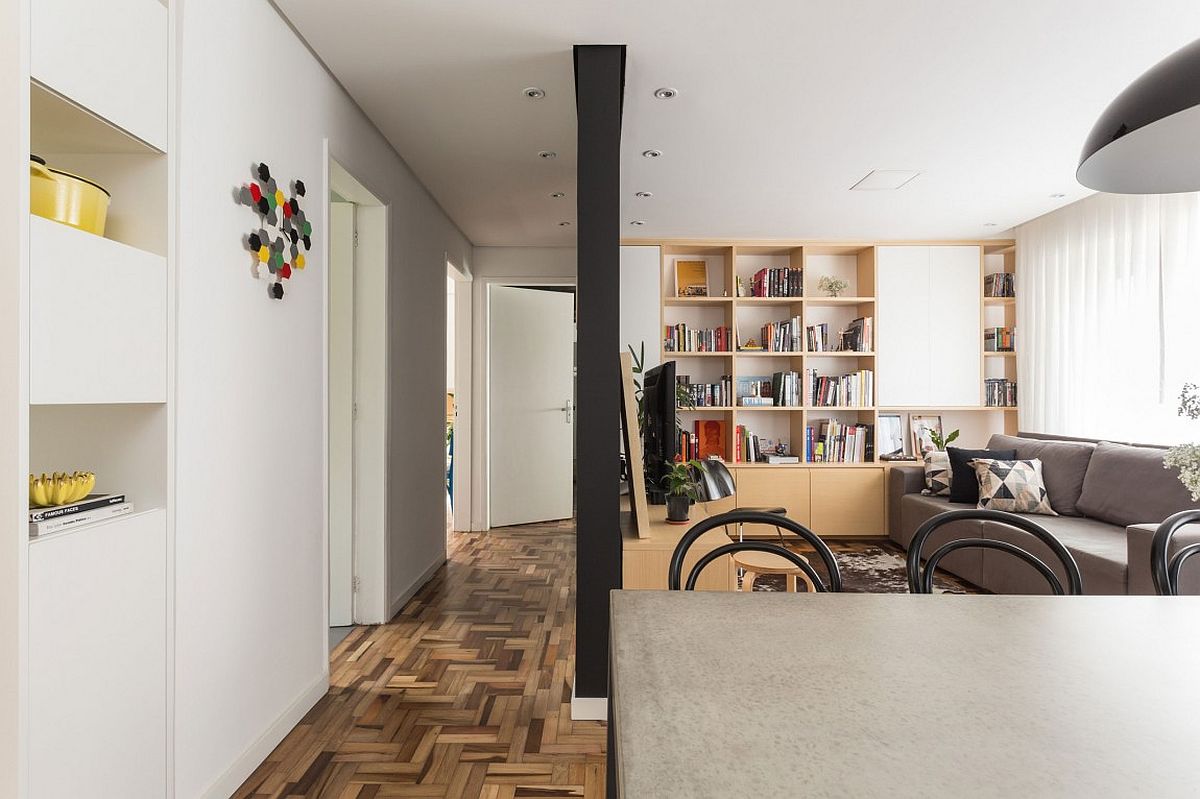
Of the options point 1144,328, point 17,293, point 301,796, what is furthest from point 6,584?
point 1144,328

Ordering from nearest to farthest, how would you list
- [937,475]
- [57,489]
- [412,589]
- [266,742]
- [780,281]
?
[57,489] < [266,742] < [412,589] < [937,475] < [780,281]

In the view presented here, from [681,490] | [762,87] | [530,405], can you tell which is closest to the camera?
[762,87]

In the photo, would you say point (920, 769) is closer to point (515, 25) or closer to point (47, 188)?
point (47, 188)

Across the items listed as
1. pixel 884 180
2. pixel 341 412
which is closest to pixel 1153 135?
pixel 884 180

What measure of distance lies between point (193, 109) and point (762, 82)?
6.96 ft

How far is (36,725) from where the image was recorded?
1.40 metres

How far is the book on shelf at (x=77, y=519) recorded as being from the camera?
1.44 meters

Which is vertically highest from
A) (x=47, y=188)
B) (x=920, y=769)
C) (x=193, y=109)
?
(x=193, y=109)

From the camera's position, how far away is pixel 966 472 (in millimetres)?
4992

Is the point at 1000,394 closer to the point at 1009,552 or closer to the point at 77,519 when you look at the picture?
the point at 1009,552

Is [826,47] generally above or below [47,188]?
above

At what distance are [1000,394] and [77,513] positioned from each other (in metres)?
6.41

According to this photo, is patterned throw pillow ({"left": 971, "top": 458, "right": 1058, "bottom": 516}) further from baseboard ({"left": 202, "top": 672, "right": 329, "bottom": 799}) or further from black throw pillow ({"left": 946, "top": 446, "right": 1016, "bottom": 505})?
baseboard ({"left": 202, "top": 672, "right": 329, "bottom": 799})

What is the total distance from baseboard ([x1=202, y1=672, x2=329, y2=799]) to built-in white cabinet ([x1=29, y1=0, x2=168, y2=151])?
1.78 meters
